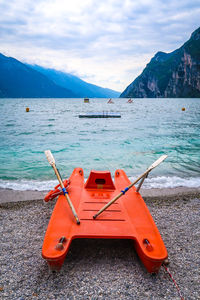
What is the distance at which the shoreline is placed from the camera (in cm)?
589

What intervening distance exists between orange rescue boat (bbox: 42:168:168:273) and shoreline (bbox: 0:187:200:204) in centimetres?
177

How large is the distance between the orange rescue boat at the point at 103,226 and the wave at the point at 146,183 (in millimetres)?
2471

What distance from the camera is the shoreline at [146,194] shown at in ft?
19.3

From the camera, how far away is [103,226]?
10.9 ft

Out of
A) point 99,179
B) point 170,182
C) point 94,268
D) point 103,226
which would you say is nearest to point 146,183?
point 170,182

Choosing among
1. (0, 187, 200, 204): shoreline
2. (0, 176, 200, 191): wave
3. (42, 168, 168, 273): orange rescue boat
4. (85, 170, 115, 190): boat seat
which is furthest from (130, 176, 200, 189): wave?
(42, 168, 168, 273): orange rescue boat

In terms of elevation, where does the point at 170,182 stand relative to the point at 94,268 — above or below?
below

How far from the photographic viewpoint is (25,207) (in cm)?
519

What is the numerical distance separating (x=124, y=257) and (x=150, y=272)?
515mm

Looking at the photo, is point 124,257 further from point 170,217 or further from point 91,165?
point 91,165

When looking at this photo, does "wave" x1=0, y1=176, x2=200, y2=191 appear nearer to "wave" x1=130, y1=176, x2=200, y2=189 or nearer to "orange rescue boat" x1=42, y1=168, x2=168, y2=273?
"wave" x1=130, y1=176, x2=200, y2=189

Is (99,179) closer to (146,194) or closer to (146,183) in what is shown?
(146,194)

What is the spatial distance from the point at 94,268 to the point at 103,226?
1.95 ft

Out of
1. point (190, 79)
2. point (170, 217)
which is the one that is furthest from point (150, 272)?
point (190, 79)
